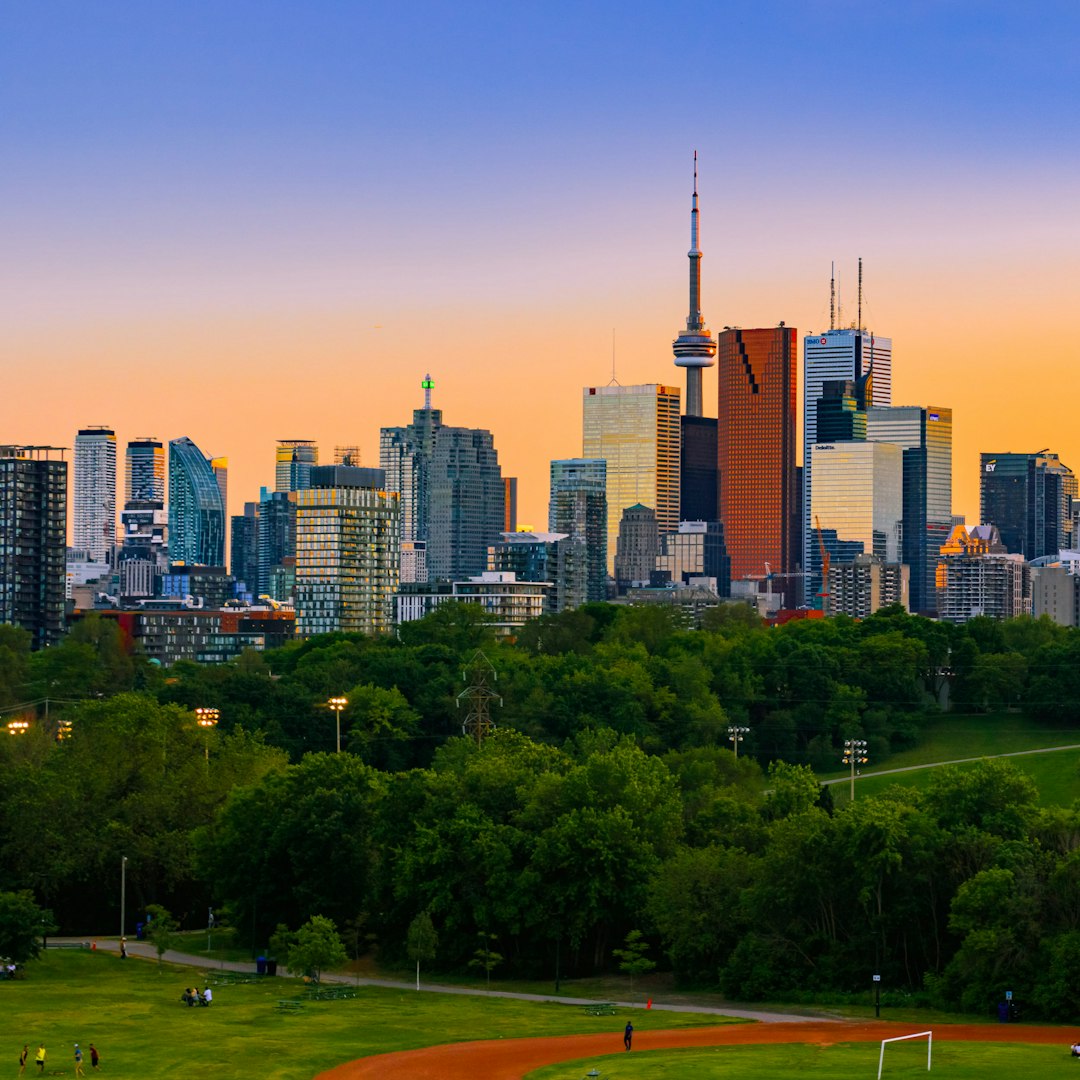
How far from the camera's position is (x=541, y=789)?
106 metres

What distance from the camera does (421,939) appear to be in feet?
324

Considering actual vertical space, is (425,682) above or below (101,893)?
above

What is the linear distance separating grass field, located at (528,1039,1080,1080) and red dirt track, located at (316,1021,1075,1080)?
1.49 metres

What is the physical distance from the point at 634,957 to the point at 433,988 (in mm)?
9597

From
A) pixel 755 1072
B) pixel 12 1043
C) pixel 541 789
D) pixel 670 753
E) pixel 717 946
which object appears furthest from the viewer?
pixel 670 753

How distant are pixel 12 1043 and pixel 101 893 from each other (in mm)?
42709

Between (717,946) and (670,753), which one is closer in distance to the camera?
(717,946)

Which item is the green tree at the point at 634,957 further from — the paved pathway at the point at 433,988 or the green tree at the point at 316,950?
the green tree at the point at 316,950

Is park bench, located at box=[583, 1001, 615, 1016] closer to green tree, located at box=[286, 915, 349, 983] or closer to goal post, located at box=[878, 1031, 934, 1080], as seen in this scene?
green tree, located at box=[286, 915, 349, 983]

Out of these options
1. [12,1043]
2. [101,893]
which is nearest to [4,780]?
[101,893]

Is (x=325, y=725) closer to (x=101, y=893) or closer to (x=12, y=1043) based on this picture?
(x=101, y=893)

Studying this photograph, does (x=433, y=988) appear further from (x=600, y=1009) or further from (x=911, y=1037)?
(x=911, y=1037)

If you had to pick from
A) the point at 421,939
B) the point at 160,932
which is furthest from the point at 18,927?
the point at 421,939

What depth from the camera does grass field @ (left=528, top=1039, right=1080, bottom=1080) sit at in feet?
235
